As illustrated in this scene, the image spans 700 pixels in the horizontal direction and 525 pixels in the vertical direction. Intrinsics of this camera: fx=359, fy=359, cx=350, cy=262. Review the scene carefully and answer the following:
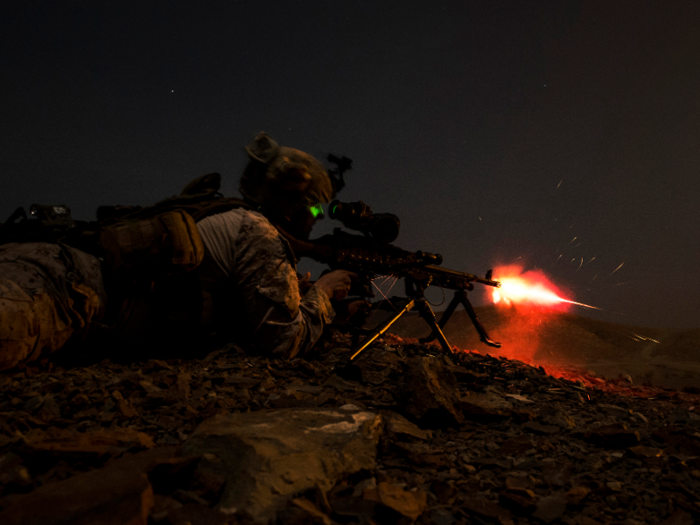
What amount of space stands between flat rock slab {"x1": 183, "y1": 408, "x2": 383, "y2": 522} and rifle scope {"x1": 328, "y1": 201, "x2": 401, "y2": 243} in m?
2.71

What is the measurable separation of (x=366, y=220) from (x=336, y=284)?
34.1 inches

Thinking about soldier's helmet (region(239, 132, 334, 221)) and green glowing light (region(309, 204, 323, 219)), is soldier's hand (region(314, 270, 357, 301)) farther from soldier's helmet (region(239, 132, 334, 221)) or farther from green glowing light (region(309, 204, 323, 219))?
soldier's helmet (region(239, 132, 334, 221))

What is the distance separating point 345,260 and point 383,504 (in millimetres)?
3070

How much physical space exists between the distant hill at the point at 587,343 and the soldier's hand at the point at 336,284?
4780mm

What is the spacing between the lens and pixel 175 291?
105 inches

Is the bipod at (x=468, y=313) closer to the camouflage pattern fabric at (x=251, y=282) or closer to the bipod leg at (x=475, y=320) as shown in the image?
the bipod leg at (x=475, y=320)

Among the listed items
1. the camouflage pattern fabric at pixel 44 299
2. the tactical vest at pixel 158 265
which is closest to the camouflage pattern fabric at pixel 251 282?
the tactical vest at pixel 158 265

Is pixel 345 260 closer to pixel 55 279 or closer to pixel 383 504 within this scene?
pixel 55 279

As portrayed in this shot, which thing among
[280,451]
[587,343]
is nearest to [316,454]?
[280,451]

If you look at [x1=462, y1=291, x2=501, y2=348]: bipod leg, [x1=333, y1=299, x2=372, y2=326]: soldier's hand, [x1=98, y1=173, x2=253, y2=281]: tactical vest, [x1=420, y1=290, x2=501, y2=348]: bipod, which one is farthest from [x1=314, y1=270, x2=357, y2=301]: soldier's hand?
[x1=462, y1=291, x2=501, y2=348]: bipod leg

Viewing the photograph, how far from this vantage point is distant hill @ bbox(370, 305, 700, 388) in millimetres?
6750

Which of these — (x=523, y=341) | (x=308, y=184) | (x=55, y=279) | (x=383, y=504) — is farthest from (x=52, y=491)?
(x=523, y=341)

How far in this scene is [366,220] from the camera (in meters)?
4.03

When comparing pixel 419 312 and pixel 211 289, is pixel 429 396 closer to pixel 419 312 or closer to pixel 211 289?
pixel 211 289
